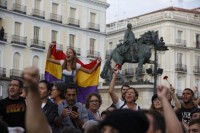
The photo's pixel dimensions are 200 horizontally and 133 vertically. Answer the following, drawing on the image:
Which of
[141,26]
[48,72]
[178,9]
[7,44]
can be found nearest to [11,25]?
[7,44]

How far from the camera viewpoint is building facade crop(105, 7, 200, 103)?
52875 millimetres

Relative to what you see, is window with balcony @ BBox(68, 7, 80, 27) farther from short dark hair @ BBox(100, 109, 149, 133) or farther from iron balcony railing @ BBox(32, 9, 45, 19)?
short dark hair @ BBox(100, 109, 149, 133)

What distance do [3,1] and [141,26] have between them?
1823cm

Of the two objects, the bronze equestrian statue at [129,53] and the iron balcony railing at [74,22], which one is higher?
the iron balcony railing at [74,22]

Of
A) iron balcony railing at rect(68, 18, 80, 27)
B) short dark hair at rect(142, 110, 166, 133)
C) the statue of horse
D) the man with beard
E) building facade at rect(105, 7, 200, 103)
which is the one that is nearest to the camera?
short dark hair at rect(142, 110, 166, 133)

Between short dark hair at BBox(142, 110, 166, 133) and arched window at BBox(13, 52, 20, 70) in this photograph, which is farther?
arched window at BBox(13, 52, 20, 70)

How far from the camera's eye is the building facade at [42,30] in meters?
42.0

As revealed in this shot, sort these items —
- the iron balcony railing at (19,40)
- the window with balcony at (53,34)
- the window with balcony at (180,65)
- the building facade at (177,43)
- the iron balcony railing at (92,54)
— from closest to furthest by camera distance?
the iron balcony railing at (19,40), the window with balcony at (53,34), the iron balcony railing at (92,54), the building facade at (177,43), the window with balcony at (180,65)

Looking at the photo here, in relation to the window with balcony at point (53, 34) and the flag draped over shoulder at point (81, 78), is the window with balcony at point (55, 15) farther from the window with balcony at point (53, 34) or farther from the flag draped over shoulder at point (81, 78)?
the flag draped over shoulder at point (81, 78)

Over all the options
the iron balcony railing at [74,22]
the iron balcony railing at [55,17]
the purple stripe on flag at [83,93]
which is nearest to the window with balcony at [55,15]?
the iron balcony railing at [55,17]

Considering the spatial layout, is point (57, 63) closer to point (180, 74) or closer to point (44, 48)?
point (44, 48)

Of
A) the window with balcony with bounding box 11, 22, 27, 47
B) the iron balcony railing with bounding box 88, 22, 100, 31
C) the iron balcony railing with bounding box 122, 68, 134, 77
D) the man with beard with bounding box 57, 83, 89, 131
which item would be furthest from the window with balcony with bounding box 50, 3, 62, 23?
the man with beard with bounding box 57, 83, 89, 131

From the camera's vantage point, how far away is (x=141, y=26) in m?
55.5

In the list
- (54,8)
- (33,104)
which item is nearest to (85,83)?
(33,104)
